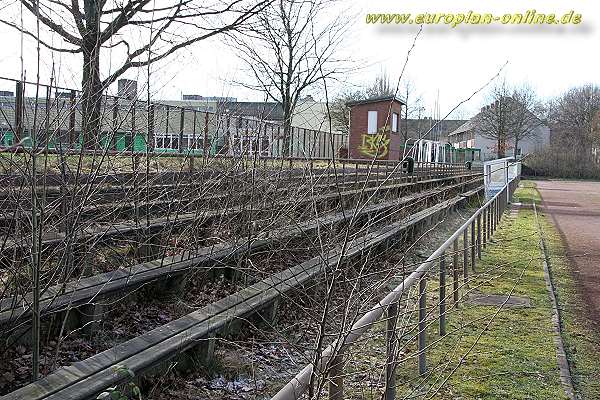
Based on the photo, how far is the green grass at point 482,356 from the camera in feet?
13.7

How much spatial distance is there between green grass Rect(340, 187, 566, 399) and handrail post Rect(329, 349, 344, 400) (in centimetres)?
28

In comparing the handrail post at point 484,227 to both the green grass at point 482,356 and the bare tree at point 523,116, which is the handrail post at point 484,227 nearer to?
the green grass at point 482,356

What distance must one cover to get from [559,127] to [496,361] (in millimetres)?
86992

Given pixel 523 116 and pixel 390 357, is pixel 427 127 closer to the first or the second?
pixel 390 357

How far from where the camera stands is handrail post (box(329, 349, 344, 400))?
2.98 m

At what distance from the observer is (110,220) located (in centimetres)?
660

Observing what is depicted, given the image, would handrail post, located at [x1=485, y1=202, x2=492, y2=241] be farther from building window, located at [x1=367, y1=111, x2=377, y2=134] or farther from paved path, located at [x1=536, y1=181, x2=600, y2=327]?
building window, located at [x1=367, y1=111, x2=377, y2=134]

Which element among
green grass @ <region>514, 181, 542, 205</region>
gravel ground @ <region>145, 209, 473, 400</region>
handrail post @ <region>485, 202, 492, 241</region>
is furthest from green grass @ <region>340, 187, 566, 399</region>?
green grass @ <region>514, 181, 542, 205</region>

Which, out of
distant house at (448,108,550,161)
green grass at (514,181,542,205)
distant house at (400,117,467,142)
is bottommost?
green grass at (514,181,542,205)

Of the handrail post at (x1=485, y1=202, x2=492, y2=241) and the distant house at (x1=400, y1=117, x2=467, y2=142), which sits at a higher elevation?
the distant house at (x1=400, y1=117, x2=467, y2=142)

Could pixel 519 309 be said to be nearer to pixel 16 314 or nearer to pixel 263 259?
pixel 263 259

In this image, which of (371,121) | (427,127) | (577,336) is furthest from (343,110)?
(427,127)

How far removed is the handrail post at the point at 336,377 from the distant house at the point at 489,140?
72.3 meters

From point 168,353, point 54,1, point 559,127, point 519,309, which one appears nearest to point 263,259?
point 519,309
